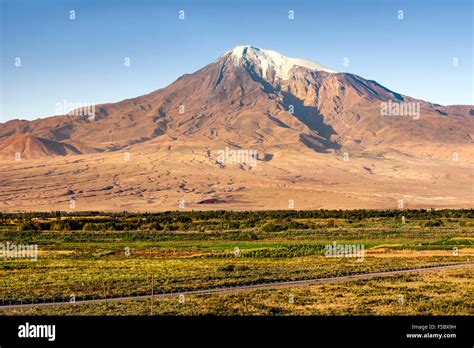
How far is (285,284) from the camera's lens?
115 ft

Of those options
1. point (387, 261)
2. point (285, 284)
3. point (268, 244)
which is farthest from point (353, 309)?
point (268, 244)

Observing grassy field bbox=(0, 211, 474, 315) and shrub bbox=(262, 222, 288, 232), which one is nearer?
grassy field bbox=(0, 211, 474, 315)

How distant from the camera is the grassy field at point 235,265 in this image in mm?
27750

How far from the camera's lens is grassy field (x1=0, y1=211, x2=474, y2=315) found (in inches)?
1093

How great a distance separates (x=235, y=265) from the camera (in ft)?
146
